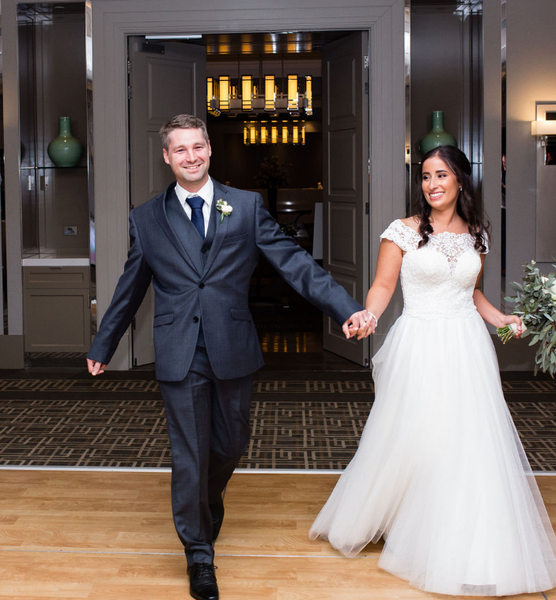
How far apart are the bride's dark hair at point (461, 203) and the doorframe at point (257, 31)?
3336mm

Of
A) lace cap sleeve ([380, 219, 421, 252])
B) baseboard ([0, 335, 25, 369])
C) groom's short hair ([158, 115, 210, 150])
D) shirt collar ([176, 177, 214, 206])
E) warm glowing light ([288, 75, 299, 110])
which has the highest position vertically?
warm glowing light ([288, 75, 299, 110])

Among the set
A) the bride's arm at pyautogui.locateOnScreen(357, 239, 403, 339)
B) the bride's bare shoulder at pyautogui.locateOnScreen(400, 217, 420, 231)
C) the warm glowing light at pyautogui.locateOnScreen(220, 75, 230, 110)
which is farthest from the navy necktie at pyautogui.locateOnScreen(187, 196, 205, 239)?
the warm glowing light at pyautogui.locateOnScreen(220, 75, 230, 110)

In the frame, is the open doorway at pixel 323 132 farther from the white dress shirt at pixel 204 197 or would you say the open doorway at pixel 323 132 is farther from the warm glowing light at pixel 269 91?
the white dress shirt at pixel 204 197

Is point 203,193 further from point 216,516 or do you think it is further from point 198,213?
point 216,516

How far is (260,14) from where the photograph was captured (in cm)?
645

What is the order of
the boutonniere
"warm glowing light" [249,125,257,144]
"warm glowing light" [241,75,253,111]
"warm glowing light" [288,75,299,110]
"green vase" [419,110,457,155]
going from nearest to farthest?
the boutonniere → "green vase" [419,110,457,155] → "warm glowing light" [288,75,299,110] → "warm glowing light" [241,75,253,111] → "warm glowing light" [249,125,257,144]

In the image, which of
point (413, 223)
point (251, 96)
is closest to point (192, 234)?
point (413, 223)

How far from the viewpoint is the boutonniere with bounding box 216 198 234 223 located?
2803mm

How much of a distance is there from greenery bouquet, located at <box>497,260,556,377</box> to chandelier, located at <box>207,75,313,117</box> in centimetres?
788

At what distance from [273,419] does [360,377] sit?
4.86ft

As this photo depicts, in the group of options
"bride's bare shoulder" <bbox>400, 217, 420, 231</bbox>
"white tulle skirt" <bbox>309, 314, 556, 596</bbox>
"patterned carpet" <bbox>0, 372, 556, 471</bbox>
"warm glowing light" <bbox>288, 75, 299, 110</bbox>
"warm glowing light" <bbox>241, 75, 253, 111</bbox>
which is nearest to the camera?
"white tulle skirt" <bbox>309, 314, 556, 596</bbox>

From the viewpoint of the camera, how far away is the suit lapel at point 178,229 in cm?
279

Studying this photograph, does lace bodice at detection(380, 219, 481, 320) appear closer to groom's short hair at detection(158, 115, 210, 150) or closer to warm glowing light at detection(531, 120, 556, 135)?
groom's short hair at detection(158, 115, 210, 150)

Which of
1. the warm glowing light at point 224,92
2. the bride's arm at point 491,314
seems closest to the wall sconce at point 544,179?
the bride's arm at point 491,314
